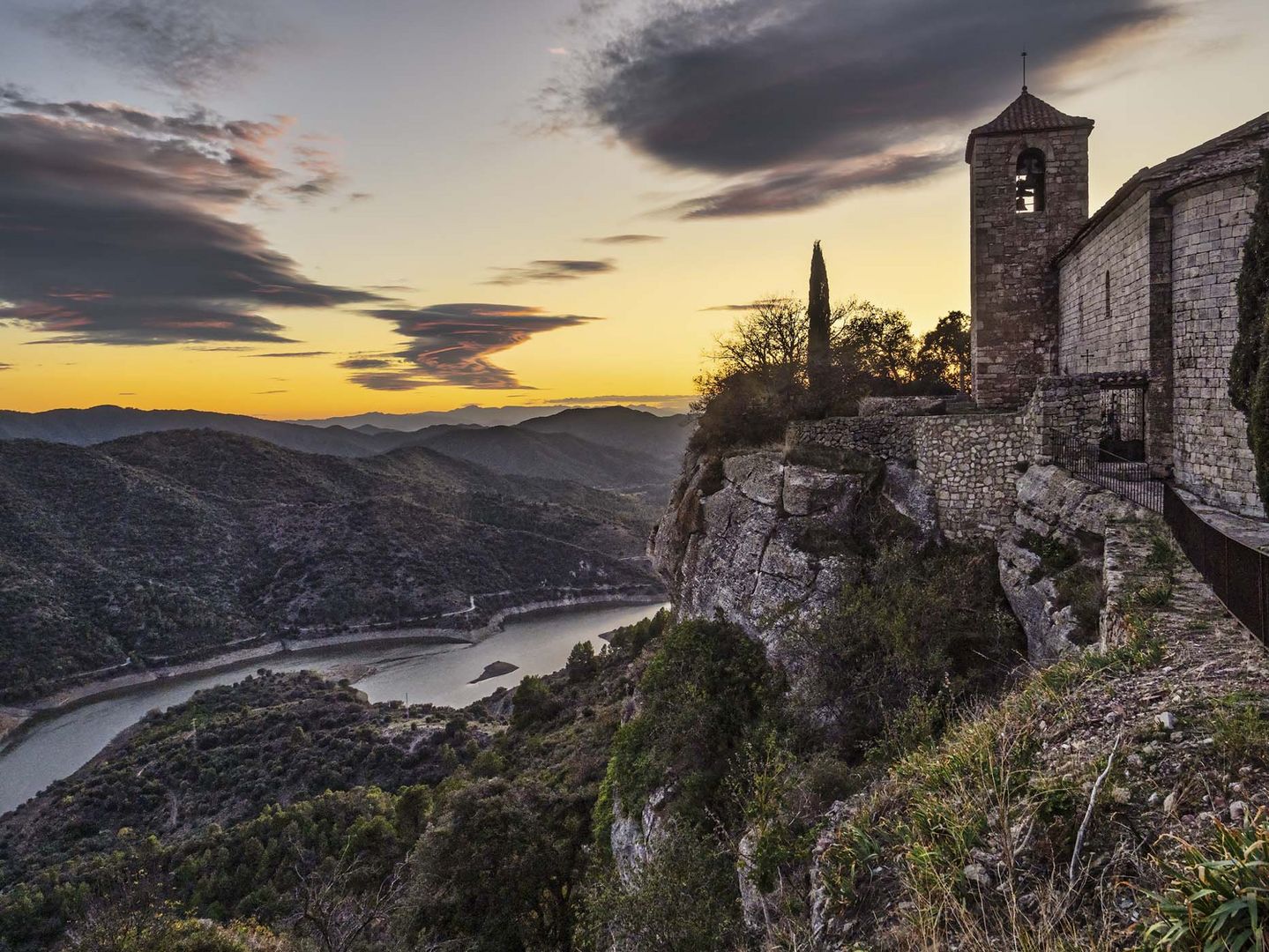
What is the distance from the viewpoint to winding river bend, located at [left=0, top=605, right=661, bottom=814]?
53969 mm

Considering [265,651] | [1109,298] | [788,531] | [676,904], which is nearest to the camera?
[676,904]

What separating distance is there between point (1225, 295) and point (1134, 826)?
466 inches

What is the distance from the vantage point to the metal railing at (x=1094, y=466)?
39.8ft

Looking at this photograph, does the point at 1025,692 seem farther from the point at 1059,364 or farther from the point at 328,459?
the point at 328,459

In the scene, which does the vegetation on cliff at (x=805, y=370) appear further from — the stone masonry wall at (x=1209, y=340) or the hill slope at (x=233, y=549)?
the hill slope at (x=233, y=549)

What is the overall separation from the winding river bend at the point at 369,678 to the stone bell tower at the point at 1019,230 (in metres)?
57.7

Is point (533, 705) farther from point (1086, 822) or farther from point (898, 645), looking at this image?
point (1086, 822)

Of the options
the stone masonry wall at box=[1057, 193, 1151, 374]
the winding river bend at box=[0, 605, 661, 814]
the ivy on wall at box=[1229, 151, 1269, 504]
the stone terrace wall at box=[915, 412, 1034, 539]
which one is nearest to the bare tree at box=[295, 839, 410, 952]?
the stone terrace wall at box=[915, 412, 1034, 539]

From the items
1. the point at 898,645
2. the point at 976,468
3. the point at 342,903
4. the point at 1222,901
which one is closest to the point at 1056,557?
the point at 898,645

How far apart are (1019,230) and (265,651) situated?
7949 cm

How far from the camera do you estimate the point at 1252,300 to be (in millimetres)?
10102

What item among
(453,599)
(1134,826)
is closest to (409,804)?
(1134,826)

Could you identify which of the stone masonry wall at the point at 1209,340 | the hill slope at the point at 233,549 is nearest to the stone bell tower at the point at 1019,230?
the stone masonry wall at the point at 1209,340

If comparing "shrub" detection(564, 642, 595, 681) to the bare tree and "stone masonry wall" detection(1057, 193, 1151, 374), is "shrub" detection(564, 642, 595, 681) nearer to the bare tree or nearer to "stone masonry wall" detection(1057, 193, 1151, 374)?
the bare tree
